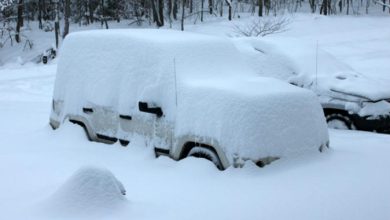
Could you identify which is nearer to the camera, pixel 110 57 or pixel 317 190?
pixel 317 190

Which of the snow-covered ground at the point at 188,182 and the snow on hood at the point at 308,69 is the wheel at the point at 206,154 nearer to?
the snow-covered ground at the point at 188,182

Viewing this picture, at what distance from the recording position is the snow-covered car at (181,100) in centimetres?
559

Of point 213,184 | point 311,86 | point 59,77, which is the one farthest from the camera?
point 311,86

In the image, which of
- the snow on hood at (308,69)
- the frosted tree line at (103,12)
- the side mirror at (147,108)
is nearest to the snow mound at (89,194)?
the side mirror at (147,108)

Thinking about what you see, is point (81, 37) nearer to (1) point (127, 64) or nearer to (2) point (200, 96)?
(1) point (127, 64)

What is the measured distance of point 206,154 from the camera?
5840mm

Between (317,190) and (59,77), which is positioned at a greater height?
(59,77)

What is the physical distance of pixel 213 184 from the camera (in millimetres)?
5359

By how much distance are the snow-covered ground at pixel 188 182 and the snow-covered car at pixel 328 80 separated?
0.45 metres

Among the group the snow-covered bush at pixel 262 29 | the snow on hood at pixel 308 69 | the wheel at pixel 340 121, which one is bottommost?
the wheel at pixel 340 121

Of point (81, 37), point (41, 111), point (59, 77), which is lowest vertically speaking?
point (41, 111)

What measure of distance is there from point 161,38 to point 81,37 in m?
1.63

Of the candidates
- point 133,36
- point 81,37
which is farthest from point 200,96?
point 81,37

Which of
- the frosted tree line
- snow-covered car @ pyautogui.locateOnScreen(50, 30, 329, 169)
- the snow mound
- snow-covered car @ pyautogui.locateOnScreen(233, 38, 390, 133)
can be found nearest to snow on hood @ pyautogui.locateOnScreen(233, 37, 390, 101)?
snow-covered car @ pyautogui.locateOnScreen(233, 38, 390, 133)
